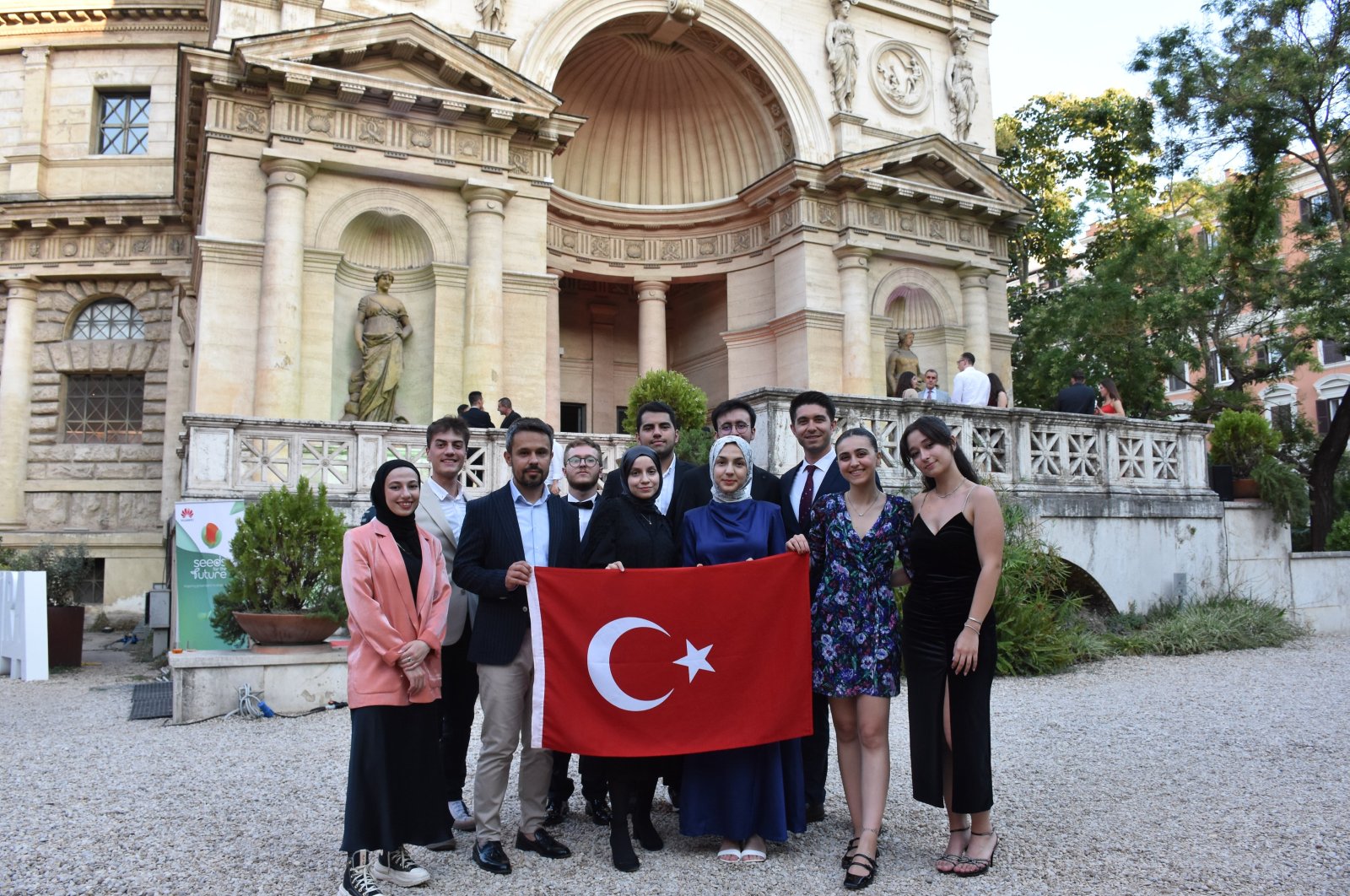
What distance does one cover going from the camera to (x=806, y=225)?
22000mm

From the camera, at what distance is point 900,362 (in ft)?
75.6

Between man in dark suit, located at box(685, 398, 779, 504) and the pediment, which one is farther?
the pediment

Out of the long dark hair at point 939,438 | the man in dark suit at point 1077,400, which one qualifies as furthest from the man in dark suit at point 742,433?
the man in dark suit at point 1077,400

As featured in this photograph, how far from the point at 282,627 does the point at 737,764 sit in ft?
18.3

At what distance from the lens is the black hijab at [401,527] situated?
4.75 meters

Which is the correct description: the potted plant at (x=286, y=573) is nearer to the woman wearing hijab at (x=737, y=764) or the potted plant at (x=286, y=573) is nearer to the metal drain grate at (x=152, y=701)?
the metal drain grate at (x=152, y=701)

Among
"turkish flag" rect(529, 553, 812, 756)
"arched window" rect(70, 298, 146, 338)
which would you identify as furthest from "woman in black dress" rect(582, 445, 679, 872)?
"arched window" rect(70, 298, 146, 338)

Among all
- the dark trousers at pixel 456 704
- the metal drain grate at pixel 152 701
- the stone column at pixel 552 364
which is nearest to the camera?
the dark trousers at pixel 456 704

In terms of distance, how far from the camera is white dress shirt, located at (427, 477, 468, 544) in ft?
18.8

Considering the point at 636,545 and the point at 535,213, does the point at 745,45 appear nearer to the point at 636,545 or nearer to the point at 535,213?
the point at 535,213

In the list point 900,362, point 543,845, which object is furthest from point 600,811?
point 900,362

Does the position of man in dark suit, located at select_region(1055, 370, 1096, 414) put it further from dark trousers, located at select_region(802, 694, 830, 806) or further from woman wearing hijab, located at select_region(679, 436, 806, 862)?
woman wearing hijab, located at select_region(679, 436, 806, 862)

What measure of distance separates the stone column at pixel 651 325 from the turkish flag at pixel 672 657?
18193mm

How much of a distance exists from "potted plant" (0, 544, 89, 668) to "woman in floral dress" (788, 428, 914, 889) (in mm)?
12705
